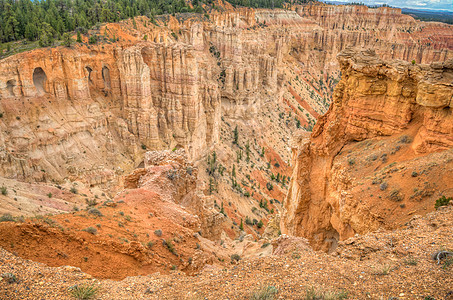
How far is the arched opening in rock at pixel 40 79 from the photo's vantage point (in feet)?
118

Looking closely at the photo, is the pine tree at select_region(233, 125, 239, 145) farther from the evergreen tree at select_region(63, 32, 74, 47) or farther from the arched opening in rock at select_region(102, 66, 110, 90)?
the evergreen tree at select_region(63, 32, 74, 47)

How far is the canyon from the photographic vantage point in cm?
1367

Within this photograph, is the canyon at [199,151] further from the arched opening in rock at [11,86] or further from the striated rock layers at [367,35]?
the striated rock layers at [367,35]

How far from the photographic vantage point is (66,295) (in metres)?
9.03

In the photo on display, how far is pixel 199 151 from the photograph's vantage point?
48844 mm

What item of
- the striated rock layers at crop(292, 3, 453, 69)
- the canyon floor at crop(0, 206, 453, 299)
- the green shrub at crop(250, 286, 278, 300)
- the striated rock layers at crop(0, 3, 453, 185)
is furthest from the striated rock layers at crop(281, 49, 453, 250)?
the striated rock layers at crop(292, 3, 453, 69)

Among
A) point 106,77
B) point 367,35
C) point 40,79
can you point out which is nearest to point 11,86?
A: point 40,79

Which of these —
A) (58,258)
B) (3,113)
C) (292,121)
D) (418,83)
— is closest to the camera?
(58,258)

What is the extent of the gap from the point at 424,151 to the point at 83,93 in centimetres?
3532

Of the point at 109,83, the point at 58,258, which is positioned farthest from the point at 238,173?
the point at 58,258

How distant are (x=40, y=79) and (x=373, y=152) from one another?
35196 millimetres

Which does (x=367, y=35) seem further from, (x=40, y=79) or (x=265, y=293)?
(x=265, y=293)

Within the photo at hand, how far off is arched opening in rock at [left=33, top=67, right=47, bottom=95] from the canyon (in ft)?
0.46

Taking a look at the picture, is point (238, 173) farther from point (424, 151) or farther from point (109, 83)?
point (424, 151)
